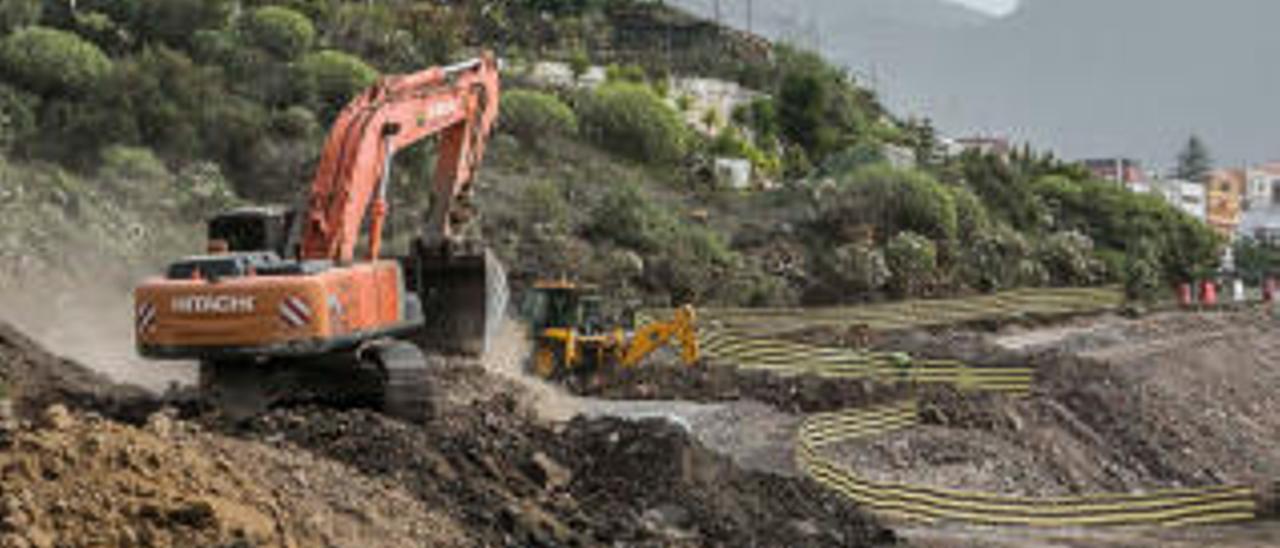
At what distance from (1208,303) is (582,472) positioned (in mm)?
37672

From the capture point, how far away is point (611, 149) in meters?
39.7

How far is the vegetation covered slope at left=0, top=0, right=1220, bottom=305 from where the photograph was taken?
29172mm

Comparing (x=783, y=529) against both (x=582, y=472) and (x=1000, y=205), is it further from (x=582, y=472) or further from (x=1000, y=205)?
(x=1000, y=205)

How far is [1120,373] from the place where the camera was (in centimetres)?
2703

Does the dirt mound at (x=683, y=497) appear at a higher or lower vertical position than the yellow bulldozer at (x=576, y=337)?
lower

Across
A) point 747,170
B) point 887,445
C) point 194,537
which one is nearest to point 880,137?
point 747,170

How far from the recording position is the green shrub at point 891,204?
39062 mm

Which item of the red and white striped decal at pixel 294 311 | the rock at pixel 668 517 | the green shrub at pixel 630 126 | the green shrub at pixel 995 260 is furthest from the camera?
the green shrub at pixel 995 260

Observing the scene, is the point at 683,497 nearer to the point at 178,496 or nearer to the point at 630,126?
the point at 178,496

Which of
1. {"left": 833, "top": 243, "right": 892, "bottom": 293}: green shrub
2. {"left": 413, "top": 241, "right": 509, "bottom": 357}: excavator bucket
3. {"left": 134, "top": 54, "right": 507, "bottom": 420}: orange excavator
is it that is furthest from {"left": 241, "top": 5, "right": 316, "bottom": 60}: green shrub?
{"left": 413, "top": 241, "right": 509, "bottom": 357}: excavator bucket

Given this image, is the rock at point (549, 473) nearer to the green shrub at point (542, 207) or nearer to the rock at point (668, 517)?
the rock at point (668, 517)

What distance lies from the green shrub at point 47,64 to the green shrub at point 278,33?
599 cm

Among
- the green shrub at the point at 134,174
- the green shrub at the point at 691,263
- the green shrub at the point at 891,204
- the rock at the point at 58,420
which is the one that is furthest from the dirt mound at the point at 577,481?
the green shrub at the point at 891,204

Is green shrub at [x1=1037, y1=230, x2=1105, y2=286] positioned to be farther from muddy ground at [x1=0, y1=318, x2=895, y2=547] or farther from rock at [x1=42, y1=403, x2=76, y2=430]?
rock at [x1=42, y1=403, x2=76, y2=430]
